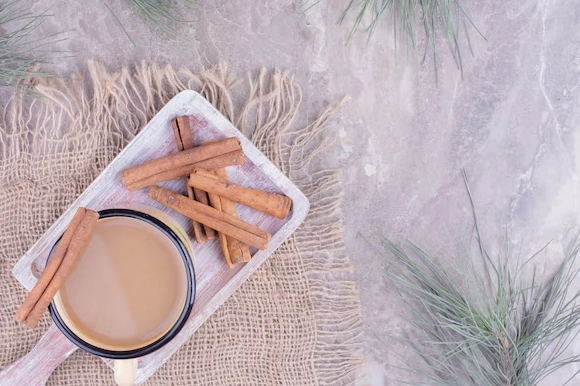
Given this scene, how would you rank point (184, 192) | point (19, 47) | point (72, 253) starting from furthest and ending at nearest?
point (19, 47) < point (184, 192) < point (72, 253)

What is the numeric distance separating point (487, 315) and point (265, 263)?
0.37m

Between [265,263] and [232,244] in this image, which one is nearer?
[232,244]

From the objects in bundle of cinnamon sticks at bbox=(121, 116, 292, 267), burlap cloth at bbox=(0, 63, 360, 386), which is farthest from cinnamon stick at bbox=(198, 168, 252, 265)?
burlap cloth at bbox=(0, 63, 360, 386)

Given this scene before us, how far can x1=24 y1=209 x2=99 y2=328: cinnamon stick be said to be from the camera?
0.78 metres

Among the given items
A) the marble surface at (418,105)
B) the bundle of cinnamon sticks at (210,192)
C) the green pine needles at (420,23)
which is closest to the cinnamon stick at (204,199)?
the bundle of cinnamon sticks at (210,192)

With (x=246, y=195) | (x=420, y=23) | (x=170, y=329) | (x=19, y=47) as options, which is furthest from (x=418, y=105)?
(x=19, y=47)

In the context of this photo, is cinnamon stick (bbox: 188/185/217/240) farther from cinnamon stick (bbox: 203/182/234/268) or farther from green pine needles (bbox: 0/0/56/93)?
green pine needles (bbox: 0/0/56/93)

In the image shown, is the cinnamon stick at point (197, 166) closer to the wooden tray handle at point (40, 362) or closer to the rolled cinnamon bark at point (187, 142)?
the rolled cinnamon bark at point (187, 142)

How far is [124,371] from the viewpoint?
0.82 meters

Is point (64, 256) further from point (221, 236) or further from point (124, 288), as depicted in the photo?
point (221, 236)

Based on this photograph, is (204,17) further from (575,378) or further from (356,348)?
(575,378)

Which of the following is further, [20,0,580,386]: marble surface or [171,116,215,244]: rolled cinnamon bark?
[20,0,580,386]: marble surface

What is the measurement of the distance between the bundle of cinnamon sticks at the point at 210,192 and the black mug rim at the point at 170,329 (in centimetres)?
6

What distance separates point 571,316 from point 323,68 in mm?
583
